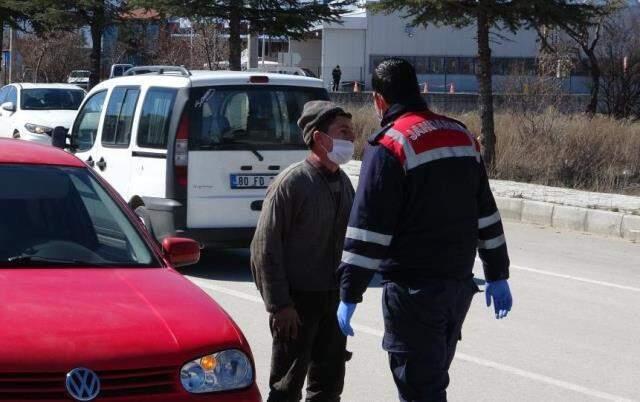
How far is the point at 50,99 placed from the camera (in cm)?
2441

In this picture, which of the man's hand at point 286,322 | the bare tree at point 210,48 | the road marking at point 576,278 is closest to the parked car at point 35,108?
the bare tree at point 210,48

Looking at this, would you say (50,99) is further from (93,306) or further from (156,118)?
(93,306)

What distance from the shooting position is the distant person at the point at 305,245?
5176 mm

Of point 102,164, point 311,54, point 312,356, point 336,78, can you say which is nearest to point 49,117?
point 102,164

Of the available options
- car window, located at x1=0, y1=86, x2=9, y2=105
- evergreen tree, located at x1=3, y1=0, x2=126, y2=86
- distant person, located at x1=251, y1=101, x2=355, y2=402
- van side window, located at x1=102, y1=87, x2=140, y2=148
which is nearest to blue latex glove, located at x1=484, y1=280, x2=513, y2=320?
distant person, located at x1=251, y1=101, x2=355, y2=402

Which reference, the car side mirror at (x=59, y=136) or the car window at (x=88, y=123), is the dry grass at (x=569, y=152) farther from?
the car side mirror at (x=59, y=136)

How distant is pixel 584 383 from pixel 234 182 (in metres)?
4.53

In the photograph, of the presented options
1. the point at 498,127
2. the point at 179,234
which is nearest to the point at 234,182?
the point at 179,234

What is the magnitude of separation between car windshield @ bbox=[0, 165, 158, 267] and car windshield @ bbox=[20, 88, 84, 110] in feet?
61.6

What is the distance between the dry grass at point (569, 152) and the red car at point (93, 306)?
1373cm

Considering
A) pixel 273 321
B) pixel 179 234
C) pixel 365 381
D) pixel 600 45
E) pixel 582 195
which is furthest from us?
pixel 600 45

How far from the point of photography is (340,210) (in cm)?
541

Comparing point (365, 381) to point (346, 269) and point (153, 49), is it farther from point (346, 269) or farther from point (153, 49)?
point (153, 49)

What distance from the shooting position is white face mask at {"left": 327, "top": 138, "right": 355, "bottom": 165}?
5.25 m
